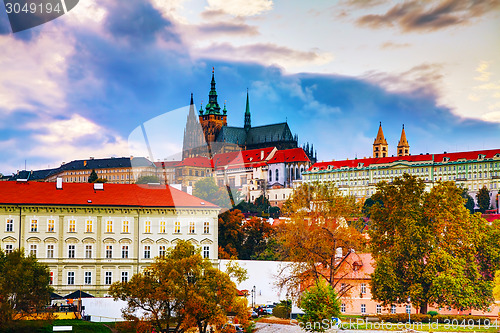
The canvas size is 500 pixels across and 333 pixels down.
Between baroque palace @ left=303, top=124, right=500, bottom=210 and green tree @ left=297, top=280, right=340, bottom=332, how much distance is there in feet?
290

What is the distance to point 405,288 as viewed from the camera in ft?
140

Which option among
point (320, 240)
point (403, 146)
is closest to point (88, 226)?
point (320, 240)

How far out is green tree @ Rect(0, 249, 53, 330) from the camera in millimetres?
36562

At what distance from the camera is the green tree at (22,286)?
36.6 meters

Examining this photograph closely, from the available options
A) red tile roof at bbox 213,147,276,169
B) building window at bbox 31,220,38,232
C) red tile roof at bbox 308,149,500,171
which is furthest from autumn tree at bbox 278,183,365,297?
red tile roof at bbox 213,147,276,169

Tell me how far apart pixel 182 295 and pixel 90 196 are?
1620 centimetres

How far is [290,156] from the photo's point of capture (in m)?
154

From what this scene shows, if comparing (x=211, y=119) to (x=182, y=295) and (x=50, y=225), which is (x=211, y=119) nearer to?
(x=50, y=225)

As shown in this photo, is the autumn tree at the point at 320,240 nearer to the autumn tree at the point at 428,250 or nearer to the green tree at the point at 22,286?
the autumn tree at the point at 428,250

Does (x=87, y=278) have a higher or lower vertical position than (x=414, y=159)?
lower

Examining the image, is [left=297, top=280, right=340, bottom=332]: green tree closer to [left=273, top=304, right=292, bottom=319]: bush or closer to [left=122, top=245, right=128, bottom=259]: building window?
[left=273, top=304, right=292, bottom=319]: bush

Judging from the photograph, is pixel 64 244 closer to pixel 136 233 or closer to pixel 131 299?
pixel 136 233

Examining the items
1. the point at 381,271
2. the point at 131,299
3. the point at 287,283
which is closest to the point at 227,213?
the point at 287,283

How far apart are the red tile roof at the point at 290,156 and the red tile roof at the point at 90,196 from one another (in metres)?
101
